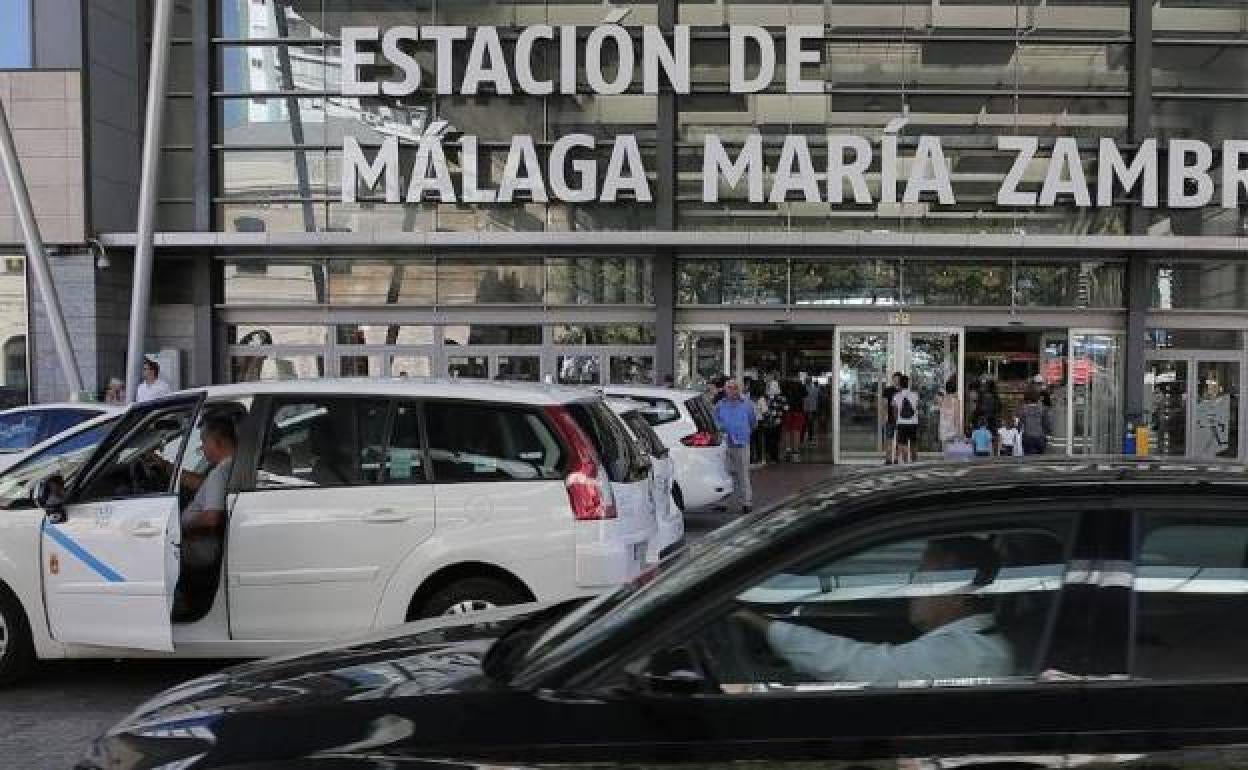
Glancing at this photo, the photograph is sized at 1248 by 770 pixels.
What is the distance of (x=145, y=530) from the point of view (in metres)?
5.61

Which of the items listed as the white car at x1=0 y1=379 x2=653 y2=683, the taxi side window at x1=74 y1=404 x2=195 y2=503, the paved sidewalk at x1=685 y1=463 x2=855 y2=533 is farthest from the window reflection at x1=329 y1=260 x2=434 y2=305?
the white car at x1=0 y1=379 x2=653 y2=683

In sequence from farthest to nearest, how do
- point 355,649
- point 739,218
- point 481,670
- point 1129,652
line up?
point 739,218
point 355,649
point 481,670
point 1129,652

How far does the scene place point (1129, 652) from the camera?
2441mm

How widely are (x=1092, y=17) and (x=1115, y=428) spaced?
8134mm

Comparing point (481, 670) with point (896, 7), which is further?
point (896, 7)

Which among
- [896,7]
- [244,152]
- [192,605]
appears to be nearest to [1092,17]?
[896,7]

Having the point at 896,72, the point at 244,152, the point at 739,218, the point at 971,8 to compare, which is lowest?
the point at 739,218

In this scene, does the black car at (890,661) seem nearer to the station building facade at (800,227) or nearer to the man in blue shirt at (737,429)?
the man in blue shirt at (737,429)

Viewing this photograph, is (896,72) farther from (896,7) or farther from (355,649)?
(355,649)

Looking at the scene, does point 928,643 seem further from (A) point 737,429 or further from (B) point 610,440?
(A) point 737,429

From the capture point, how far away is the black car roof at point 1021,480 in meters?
2.66

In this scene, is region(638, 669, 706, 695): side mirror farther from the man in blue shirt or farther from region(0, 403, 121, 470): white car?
the man in blue shirt

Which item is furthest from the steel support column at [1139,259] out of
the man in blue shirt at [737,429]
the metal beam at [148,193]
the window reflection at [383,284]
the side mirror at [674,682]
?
the side mirror at [674,682]

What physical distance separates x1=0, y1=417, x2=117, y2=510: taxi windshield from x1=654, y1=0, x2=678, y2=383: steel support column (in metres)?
13.7
